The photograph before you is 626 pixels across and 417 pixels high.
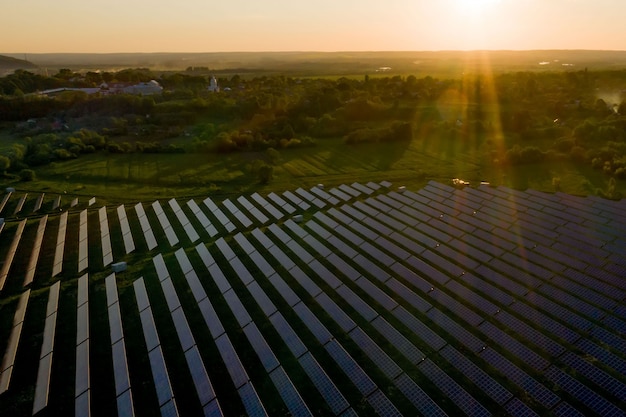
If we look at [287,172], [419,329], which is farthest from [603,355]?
[287,172]

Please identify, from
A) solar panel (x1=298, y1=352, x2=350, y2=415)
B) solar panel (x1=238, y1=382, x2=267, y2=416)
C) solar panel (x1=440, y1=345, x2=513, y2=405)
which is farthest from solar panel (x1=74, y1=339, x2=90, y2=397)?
solar panel (x1=440, y1=345, x2=513, y2=405)

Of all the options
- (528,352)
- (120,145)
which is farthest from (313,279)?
(120,145)

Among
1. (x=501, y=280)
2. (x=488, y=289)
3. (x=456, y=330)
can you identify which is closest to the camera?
(x=456, y=330)

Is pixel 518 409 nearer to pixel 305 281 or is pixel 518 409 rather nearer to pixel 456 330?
pixel 456 330

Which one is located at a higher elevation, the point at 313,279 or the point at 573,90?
the point at 573,90

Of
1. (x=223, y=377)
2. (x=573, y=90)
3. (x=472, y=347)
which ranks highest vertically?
(x=573, y=90)

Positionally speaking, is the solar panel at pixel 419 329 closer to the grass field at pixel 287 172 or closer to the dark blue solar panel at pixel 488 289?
the dark blue solar panel at pixel 488 289

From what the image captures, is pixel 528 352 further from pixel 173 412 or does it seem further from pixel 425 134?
pixel 425 134
